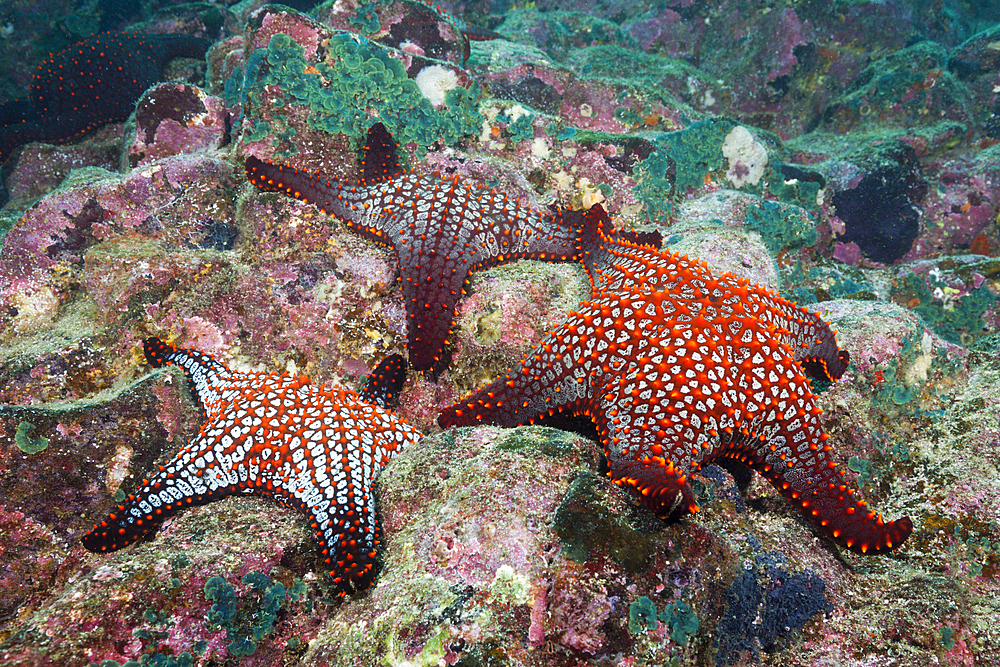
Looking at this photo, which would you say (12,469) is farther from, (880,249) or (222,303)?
(880,249)

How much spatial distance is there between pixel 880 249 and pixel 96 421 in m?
10.4

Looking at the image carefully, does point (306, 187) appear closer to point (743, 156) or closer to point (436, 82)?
point (436, 82)

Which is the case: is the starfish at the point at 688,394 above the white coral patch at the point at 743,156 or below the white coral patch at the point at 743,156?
below

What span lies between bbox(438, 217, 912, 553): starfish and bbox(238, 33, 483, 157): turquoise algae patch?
12.1 ft

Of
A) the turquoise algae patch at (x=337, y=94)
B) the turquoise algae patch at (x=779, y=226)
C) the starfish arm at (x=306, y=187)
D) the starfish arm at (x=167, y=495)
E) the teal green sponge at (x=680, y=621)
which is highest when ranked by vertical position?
the turquoise algae patch at (x=337, y=94)

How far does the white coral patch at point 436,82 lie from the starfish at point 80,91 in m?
6.47

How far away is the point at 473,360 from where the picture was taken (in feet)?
14.1

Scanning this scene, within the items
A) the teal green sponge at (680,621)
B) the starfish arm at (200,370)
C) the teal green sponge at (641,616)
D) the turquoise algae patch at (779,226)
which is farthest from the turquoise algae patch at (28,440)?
the turquoise algae patch at (779,226)

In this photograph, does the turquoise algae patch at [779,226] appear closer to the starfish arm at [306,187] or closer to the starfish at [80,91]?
the starfish arm at [306,187]

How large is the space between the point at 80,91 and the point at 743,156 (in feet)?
38.0

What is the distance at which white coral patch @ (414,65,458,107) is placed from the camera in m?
5.95

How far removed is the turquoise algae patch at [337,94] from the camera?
527 cm

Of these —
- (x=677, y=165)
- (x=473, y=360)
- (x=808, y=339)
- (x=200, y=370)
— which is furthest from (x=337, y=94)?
(x=808, y=339)

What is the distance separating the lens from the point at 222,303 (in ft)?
14.8
